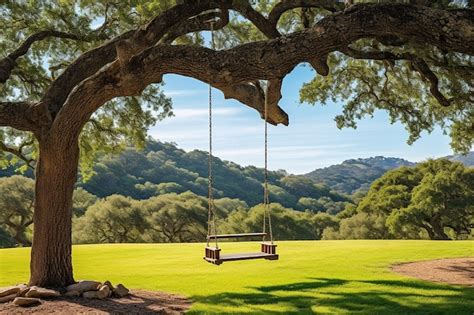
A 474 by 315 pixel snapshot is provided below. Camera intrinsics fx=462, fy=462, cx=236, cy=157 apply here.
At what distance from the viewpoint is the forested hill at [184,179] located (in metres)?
80.8

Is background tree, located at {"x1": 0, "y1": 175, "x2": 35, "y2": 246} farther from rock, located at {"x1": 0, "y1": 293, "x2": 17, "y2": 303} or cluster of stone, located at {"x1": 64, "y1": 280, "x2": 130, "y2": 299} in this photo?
cluster of stone, located at {"x1": 64, "y1": 280, "x2": 130, "y2": 299}

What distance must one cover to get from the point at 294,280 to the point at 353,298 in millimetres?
2804

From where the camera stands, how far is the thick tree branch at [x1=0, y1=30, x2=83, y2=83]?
36.7 ft

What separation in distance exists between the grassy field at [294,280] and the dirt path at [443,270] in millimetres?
578

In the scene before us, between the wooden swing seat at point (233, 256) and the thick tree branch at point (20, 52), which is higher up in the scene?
the thick tree branch at point (20, 52)

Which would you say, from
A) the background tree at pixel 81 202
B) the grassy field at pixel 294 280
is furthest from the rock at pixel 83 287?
the background tree at pixel 81 202

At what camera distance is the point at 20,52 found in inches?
463

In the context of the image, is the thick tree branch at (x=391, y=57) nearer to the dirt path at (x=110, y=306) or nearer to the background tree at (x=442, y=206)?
the dirt path at (x=110, y=306)

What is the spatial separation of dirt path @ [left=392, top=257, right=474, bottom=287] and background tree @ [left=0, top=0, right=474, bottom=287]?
4.51 m

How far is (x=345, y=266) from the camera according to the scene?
14.4m

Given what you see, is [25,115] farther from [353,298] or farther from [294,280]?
[353,298]

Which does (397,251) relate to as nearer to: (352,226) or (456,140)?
(456,140)

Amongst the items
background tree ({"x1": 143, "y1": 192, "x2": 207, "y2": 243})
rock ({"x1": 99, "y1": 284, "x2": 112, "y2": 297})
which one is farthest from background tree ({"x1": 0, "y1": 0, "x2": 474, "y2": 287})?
background tree ({"x1": 143, "y1": 192, "x2": 207, "y2": 243})

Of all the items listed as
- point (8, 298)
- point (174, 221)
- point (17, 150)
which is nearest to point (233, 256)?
point (8, 298)
